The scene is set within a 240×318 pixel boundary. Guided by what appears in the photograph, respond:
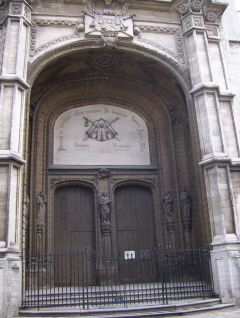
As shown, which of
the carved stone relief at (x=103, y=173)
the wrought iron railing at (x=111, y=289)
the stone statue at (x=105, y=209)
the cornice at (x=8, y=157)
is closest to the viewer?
the wrought iron railing at (x=111, y=289)

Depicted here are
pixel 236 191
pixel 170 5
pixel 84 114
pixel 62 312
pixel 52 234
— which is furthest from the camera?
pixel 84 114

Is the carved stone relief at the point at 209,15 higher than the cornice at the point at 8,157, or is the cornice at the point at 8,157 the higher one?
the carved stone relief at the point at 209,15

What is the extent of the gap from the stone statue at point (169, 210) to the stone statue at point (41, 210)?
4051 millimetres

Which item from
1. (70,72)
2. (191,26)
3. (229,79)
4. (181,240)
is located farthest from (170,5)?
(181,240)

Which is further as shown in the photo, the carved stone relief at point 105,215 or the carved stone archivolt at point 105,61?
the carved stone archivolt at point 105,61

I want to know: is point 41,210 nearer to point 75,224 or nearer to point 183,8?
point 75,224

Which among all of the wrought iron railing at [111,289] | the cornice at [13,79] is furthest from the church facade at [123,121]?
the wrought iron railing at [111,289]

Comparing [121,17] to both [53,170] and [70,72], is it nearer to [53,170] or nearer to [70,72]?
[70,72]

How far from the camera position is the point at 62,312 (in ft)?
26.4

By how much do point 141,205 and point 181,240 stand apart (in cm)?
190

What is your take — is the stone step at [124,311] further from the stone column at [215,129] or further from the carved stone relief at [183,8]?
the carved stone relief at [183,8]

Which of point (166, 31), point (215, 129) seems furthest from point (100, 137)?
point (215, 129)

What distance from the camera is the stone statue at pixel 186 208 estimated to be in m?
12.6

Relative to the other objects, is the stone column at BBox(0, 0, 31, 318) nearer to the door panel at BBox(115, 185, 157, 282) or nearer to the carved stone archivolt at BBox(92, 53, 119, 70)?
the carved stone archivolt at BBox(92, 53, 119, 70)
